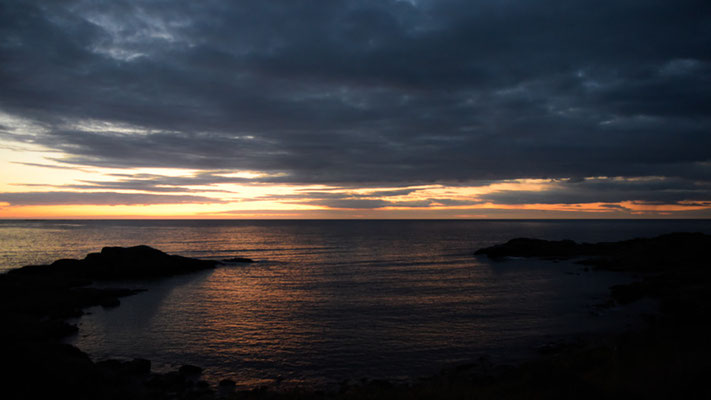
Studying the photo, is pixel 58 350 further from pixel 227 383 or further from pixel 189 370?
pixel 227 383

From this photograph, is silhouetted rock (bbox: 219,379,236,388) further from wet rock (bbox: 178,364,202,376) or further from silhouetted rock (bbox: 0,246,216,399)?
wet rock (bbox: 178,364,202,376)

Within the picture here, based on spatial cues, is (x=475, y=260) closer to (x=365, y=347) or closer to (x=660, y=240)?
(x=660, y=240)

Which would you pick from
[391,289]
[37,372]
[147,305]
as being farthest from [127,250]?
[37,372]

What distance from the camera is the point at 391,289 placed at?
4681 cm

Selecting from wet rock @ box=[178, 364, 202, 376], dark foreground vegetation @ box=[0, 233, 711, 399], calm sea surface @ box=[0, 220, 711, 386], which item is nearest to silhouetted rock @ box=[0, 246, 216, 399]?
dark foreground vegetation @ box=[0, 233, 711, 399]

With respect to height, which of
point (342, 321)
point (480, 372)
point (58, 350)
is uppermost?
point (58, 350)

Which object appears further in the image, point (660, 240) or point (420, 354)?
point (660, 240)

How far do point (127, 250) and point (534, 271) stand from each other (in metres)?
67.1

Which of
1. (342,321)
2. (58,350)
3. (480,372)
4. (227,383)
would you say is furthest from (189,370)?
(480,372)

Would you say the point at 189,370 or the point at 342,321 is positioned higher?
the point at 342,321

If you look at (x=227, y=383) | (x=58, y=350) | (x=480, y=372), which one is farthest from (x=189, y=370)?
(x=480, y=372)

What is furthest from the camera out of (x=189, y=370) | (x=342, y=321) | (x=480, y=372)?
(x=342, y=321)

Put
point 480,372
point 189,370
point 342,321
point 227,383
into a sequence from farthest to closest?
point 342,321 < point 189,370 < point 480,372 < point 227,383

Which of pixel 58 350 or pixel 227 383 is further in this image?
pixel 227 383
